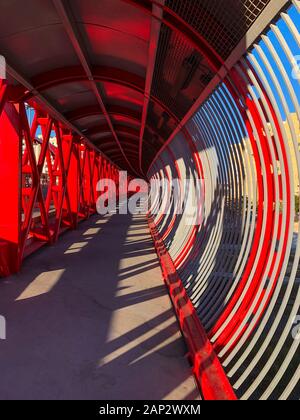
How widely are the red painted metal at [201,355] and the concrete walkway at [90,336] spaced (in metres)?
0.17

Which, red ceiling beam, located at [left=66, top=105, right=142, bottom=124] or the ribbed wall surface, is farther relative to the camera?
red ceiling beam, located at [left=66, top=105, right=142, bottom=124]

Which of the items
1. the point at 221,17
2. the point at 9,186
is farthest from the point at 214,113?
the point at 9,186

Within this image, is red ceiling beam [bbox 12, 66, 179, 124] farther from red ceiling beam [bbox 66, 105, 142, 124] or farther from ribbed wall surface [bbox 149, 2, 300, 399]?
red ceiling beam [bbox 66, 105, 142, 124]

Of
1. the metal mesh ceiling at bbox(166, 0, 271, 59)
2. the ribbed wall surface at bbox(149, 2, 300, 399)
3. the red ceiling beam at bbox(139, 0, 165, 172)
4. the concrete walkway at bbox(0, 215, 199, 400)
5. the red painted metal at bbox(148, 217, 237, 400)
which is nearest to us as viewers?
the ribbed wall surface at bbox(149, 2, 300, 399)

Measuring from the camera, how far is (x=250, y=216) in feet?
17.3

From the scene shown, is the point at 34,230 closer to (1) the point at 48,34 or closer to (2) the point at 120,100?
(2) the point at 120,100

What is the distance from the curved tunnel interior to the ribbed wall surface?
0.02m

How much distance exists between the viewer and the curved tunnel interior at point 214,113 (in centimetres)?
280

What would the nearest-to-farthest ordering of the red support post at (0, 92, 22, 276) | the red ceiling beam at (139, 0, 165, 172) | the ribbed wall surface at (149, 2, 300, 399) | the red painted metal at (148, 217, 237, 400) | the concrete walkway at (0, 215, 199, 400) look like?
1. the ribbed wall surface at (149, 2, 300, 399)
2. the red painted metal at (148, 217, 237, 400)
3. the concrete walkway at (0, 215, 199, 400)
4. the red ceiling beam at (139, 0, 165, 172)
5. the red support post at (0, 92, 22, 276)

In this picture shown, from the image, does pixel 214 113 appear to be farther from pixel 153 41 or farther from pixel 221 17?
pixel 221 17

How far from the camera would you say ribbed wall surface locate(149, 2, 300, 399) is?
2.63 metres

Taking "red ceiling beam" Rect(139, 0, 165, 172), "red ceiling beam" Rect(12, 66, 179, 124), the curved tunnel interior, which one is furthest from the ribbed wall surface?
"red ceiling beam" Rect(12, 66, 179, 124)

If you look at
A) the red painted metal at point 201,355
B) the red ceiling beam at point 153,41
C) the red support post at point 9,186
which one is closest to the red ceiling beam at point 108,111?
the red ceiling beam at point 153,41

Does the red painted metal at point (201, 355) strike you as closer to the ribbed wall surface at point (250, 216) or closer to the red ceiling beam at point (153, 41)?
the ribbed wall surface at point (250, 216)
